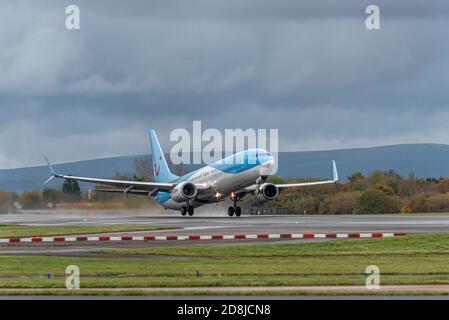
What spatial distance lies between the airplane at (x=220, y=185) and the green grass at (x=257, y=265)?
118 ft

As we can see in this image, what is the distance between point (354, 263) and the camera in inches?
1350

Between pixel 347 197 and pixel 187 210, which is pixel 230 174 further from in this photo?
pixel 347 197

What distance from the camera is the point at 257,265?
33938 millimetres

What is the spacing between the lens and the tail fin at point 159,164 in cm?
9944

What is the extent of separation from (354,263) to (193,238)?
14438 mm

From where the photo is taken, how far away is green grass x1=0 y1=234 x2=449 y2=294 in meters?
28.0

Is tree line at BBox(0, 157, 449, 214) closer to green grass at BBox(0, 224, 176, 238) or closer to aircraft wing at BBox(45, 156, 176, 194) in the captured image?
aircraft wing at BBox(45, 156, 176, 194)

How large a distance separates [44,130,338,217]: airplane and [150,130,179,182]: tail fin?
5.33 meters

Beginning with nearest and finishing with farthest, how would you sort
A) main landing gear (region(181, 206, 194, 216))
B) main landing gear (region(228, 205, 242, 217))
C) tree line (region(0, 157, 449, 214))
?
main landing gear (region(228, 205, 242, 217)), main landing gear (region(181, 206, 194, 216)), tree line (region(0, 157, 449, 214))

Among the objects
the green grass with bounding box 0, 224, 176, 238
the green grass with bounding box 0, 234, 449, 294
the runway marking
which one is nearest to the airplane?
the green grass with bounding box 0, 224, 176, 238

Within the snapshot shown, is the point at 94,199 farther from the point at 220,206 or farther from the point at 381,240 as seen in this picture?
the point at 381,240

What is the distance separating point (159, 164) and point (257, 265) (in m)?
68.7

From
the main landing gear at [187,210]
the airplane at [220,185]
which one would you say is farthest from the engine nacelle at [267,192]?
the main landing gear at [187,210]
